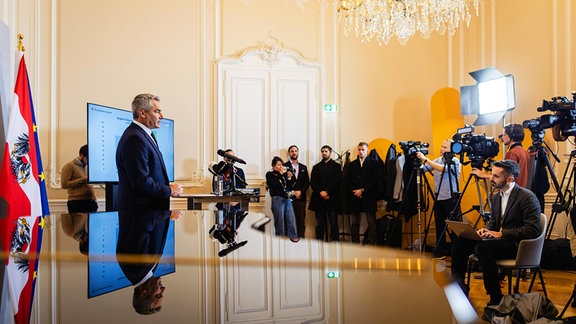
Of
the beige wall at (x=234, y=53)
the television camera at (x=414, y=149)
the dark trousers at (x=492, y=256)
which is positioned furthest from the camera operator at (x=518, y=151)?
the dark trousers at (x=492, y=256)

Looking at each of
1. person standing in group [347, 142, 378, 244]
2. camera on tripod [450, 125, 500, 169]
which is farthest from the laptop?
person standing in group [347, 142, 378, 244]

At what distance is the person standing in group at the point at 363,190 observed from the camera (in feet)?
22.3

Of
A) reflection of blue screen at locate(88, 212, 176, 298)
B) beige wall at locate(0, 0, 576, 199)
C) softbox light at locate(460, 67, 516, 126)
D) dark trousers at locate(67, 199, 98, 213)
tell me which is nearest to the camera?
reflection of blue screen at locate(88, 212, 176, 298)

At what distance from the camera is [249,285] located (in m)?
0.72

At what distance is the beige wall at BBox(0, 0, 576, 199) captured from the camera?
243 inches

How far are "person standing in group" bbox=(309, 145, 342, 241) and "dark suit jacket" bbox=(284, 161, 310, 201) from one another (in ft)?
0.29

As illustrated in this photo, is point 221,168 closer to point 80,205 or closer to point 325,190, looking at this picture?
point 80,205

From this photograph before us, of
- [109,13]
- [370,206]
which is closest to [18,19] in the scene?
[109,13]

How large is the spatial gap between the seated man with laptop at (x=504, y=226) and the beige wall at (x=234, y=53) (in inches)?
101

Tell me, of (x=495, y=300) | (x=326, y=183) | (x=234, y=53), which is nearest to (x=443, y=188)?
(x=326, y=183)

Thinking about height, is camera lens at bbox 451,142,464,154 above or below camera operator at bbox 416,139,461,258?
above

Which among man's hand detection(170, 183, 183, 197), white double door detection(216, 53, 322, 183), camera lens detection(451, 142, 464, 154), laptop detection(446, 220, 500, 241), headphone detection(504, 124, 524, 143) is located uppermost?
white double door detection(216, 53, 322, 183)

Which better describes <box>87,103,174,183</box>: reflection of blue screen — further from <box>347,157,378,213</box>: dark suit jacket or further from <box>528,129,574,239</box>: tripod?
<box>528,129,574,239</box>: tripod

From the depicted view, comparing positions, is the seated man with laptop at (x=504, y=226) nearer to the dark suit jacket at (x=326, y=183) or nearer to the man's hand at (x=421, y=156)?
the man's hand at (x=421, y=156)
